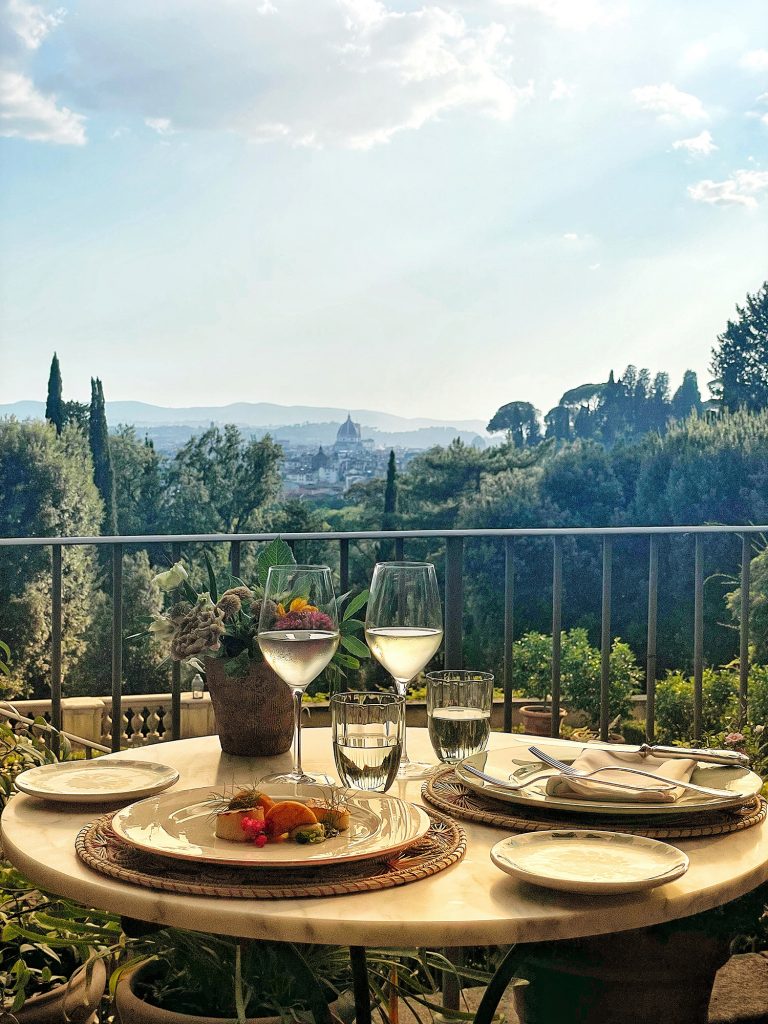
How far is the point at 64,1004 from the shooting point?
4.92 feet

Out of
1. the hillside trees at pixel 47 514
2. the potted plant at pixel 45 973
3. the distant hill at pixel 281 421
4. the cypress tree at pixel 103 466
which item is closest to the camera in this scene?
the potted plant at pixel 45 973

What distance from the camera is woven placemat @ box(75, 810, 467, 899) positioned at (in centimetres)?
70

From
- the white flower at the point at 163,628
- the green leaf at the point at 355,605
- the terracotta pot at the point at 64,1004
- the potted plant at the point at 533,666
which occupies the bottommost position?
the potted plant at the point at 533,666

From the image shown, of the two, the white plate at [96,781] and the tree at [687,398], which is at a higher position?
the tree at [687,398]

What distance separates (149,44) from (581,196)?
36.3ft

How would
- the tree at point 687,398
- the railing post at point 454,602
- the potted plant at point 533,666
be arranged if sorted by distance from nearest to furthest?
the railing post at point 454,602 < the potted plant at point 533,666 < the tree at point 687,398

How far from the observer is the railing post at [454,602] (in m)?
2.60

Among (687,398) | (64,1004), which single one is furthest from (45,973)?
(687,398)

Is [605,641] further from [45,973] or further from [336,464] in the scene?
[336,464]

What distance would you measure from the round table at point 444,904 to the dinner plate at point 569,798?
3 centimetres

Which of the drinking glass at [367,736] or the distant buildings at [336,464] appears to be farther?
the distant buildings at [336,464]

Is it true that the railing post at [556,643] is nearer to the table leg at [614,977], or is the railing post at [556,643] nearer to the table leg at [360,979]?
the table leg at [614,977]

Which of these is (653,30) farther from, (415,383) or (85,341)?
(85,341)

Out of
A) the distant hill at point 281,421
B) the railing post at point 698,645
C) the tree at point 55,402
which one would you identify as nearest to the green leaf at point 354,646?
the railing post at point 698,645
